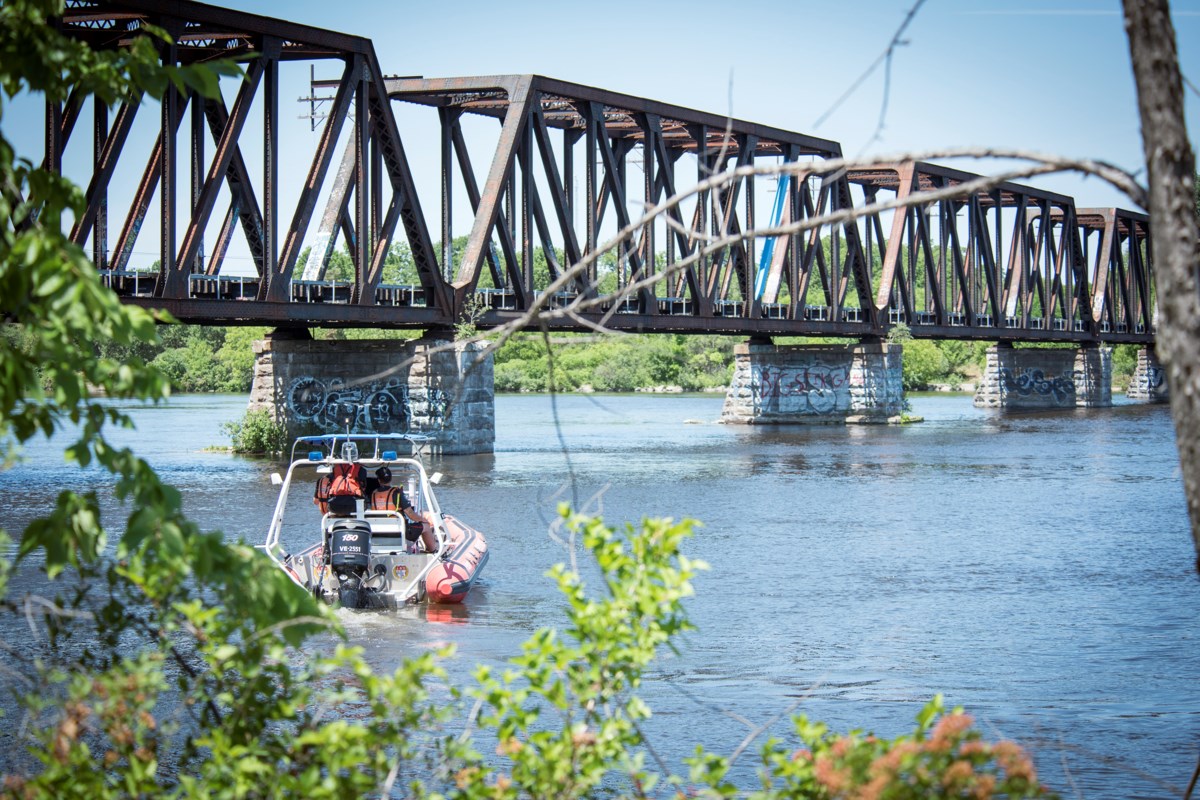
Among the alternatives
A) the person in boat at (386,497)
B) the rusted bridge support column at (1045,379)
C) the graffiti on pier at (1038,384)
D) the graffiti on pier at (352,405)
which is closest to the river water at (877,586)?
the person in boat at (386,497)

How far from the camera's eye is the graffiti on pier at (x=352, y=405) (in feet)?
143

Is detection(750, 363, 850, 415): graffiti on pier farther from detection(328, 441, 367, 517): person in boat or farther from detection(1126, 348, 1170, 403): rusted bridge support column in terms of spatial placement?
detection(328, 441, 367, 517): person in boat

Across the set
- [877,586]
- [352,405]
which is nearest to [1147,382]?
[352,405]

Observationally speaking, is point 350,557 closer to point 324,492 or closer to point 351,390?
point 324,492

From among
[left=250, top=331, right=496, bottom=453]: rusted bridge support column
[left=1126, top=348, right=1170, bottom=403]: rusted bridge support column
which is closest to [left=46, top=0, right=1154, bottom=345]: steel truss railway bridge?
[left=250, top=331, right=496, bottom=453]: rusted bridge support column

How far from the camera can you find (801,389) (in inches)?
2739

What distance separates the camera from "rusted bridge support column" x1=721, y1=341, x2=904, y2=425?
69.2 meters

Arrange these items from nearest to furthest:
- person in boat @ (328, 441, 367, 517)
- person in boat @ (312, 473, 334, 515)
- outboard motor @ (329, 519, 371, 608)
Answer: outboard motor @ (329, 519, 371, 608)
person in boat @ (328, 441, 367, 517)
person in boat @ (312, 473, 334, 515)

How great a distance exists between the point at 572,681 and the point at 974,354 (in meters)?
141

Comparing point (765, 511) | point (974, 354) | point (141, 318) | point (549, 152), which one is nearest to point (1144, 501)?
point (765, 511)

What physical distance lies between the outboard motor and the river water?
0.32 metres

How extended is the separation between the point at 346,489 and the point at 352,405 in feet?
88.6

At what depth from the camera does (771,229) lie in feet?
17.4

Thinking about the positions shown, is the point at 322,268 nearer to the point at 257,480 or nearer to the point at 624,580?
the point at 257,480
